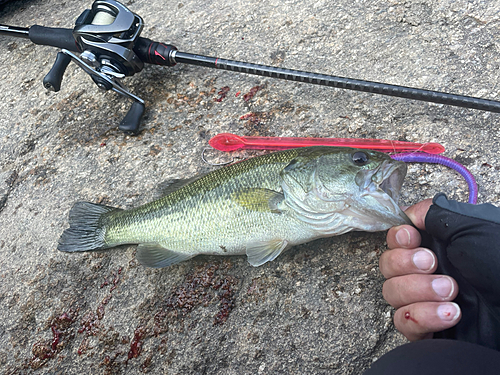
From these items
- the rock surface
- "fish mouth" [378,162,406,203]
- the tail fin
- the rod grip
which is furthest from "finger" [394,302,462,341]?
the rod grip

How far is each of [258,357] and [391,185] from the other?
Answer: 1.31 meters

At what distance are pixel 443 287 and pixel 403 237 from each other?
0.30 metres

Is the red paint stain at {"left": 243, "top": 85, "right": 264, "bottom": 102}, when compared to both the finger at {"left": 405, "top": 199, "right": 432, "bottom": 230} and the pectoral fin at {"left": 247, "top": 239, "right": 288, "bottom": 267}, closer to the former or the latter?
the pectoral fin at {"left": 247, "top": 239, "right": 288, "bottom": 267}

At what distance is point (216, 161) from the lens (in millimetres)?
2990

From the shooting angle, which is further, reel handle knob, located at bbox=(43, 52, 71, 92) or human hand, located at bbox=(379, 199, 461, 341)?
reel handle knob, located at bbox=(43, 52, 71, 92)

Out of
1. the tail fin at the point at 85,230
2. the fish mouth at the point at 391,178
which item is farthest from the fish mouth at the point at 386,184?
the tail fin at the point at 85,230

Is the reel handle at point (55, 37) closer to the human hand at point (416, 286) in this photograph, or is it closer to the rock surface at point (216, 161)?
the rock surface at point (216, 161)

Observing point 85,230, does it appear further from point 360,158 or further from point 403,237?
point 403,237

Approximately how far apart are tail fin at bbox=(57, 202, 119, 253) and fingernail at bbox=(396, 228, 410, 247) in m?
1.96

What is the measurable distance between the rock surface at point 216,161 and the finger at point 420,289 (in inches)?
9.7

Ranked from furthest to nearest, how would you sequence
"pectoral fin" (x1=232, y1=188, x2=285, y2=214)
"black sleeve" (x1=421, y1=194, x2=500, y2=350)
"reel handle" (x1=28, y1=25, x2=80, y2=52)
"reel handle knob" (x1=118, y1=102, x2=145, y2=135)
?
"reel handle" (x1=28, y1=25, x2=80, y2=52) → "reel handle knob" (x1=118, y1=102, x2=145, y2=135) → "pectoral fin" (x1=232, y1=188, x2=285, y2=214) → "black sleeve" (x1=421, y1=194, x2=500, y2=350)

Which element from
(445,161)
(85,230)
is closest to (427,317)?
(445,161)

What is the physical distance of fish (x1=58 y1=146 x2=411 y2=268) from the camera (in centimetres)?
203

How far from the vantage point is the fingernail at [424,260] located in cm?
183
